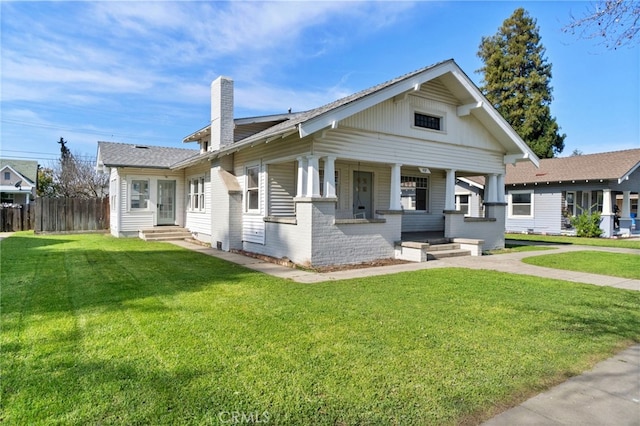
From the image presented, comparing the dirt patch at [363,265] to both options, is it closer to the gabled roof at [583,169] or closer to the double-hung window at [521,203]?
the gabled roof at [583,169]

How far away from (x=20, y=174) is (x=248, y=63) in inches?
1399

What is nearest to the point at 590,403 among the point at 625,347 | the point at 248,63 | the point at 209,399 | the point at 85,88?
the point at 625,347

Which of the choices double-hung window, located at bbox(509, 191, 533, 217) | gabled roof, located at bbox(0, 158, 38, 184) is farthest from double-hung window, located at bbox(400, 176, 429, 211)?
gabled roof, located at bbox(0, 158, 38, 184)

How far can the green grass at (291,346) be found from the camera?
8.78ft

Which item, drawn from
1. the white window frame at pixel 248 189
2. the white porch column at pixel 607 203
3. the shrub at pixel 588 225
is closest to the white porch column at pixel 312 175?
the white window frame at pixel 248 189

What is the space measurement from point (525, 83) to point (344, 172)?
95.3 feet

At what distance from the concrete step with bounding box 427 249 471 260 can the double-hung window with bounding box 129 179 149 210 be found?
1275 cm

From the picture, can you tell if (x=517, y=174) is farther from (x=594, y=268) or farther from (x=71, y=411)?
(x=71, y=411)

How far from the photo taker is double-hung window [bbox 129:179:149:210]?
1647 centimetres

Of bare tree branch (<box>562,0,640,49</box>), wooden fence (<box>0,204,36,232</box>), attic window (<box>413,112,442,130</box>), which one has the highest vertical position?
attic window (<box>413,112,442,130</box>)

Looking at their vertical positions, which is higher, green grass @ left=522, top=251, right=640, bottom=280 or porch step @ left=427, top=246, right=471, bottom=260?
porch step @ left=427, top=246, right=471, bottom=260

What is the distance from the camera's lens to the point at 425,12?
11.4 meters

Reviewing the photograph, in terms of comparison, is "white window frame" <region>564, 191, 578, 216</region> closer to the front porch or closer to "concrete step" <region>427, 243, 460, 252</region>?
the front porch

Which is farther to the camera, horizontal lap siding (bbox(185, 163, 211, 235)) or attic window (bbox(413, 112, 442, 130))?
horizontal lap siding (bbox(185, 163, 211, 235))
